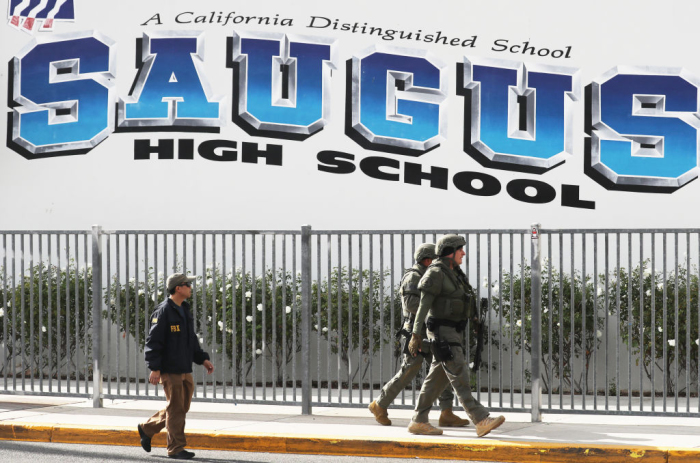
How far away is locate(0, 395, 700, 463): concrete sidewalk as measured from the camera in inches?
339

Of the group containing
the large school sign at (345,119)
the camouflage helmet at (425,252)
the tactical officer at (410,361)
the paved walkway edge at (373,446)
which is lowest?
the paved walkway edge at (373,446)

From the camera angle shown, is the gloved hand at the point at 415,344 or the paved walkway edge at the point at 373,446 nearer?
the paved walkway edge at the point at 373,446

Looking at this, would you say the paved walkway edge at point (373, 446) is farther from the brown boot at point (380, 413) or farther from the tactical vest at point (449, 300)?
the tactical vest at point (449, 300)

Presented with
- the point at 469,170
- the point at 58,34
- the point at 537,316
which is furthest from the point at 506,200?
the point at 58,34

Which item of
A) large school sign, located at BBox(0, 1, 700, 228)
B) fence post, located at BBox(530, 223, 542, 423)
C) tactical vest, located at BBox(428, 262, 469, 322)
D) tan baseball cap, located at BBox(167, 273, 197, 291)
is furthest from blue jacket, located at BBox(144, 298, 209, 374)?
large school sign, located at BBox(0, 1, 700, 228)

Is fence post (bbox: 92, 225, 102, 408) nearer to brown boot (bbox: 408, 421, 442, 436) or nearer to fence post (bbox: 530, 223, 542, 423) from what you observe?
brown boot (bbox: 408, 421, 442, 436)

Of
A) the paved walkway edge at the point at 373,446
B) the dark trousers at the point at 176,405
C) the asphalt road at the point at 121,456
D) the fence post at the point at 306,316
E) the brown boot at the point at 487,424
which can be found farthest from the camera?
the fence post at the point at 306,316

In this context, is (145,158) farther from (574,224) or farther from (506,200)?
(574,224)

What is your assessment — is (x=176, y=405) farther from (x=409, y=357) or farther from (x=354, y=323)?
(x=354, y=323)

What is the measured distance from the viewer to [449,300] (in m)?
9.25

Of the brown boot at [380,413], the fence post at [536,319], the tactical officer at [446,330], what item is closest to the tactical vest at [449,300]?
the tactical officer at [446,330]

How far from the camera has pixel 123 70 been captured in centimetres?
1462

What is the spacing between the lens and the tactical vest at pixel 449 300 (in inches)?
363

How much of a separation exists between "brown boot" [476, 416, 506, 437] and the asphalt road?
1.98ft
